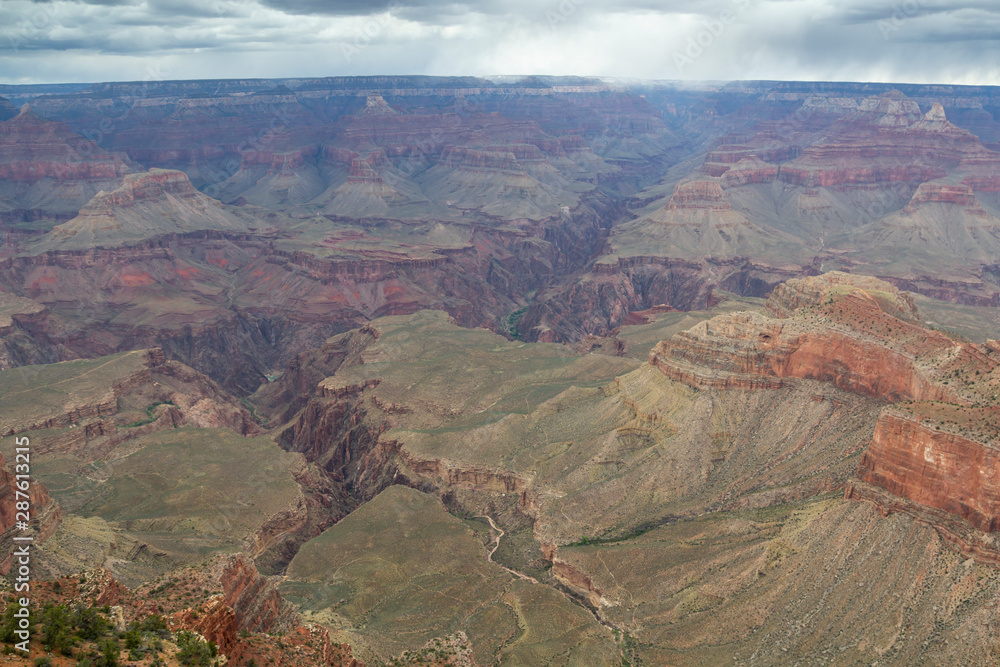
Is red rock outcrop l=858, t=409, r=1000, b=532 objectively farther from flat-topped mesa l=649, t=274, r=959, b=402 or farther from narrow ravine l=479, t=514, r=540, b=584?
narrow ravine l=479, t=514, r=540, b=584

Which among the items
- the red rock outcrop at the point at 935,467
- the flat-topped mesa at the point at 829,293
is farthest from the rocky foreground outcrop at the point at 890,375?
the flat-topped mesa at the point at 829,293

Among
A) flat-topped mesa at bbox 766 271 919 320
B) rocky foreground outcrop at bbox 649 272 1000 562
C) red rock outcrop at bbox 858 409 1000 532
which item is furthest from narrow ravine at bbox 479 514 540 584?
flat-topped mesa at bbox 766 271 919 320

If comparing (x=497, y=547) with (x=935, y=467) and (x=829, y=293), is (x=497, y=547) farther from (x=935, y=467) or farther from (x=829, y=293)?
(x=829, y=293)

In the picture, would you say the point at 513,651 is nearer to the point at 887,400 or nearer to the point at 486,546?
the point at 486,546

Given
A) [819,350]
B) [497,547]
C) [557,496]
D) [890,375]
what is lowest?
[497,547]

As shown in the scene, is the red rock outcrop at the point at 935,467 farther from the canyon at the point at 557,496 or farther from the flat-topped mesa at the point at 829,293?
the flat-topped mesa at the point at 829,293

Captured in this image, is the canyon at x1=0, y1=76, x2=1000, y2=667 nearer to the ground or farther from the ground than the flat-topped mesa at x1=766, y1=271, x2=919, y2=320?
nearer to the ground

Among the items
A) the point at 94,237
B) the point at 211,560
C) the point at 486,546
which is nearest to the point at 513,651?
the point at 486,546

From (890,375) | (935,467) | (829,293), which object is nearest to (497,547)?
(935,467)
